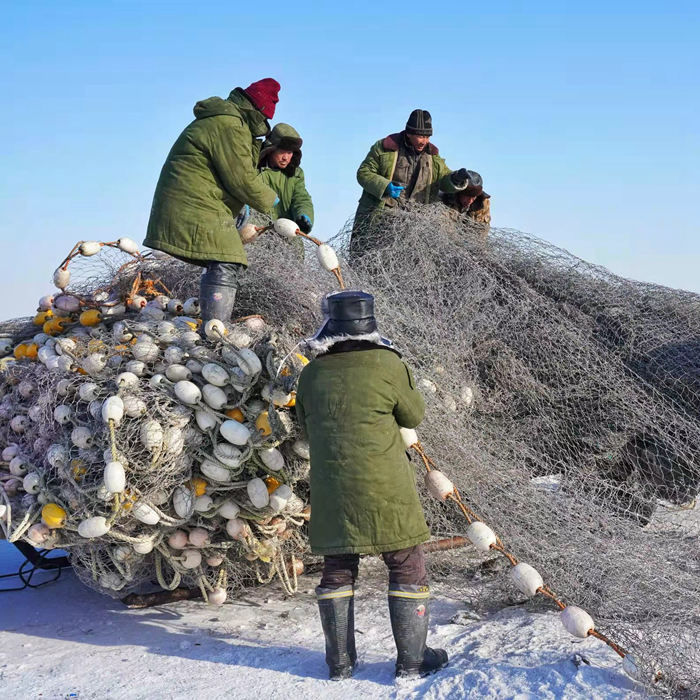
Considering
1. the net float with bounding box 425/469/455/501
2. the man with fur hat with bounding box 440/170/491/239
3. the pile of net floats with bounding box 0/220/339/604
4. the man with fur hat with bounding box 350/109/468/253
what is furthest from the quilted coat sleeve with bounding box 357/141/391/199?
the net float with bounding box 425/469/455/501

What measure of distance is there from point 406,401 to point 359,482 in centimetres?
41

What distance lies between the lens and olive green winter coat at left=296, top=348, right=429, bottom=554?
348cm

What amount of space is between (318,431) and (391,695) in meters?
1.10

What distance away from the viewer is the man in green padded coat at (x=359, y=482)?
3488 millimetres

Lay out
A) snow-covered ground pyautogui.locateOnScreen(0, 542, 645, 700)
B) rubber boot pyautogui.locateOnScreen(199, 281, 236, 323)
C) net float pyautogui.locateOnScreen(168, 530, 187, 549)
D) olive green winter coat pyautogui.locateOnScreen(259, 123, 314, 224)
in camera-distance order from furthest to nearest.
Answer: olive green winter coat pyautogui.locateOnScreen(259, 123, 314, 224)
rubber boot pyautogui.locateOnScreen(199, 281, 236, 323)
net float pyautogui.locateOnScreen(168, 530, 187, 549)
snow-covered ground pyautogui.locateOnScreen(0, 542, 645, 700)

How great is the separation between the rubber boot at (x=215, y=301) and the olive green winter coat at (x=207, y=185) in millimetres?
155

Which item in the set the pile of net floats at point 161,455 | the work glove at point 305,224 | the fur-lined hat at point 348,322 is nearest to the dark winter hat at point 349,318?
the fur-lined hat at point 348,322

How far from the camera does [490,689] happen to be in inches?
130

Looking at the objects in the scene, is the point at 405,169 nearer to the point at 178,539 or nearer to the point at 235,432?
the point at 235,432

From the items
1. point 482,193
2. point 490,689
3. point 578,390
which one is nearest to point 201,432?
point 490,689

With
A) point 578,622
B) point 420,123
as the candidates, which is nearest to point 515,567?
point 578,622

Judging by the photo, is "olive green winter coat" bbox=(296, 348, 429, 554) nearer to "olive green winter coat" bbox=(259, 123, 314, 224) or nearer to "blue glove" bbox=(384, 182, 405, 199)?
"blue glove" bbox=(384, 182, 405, 199)

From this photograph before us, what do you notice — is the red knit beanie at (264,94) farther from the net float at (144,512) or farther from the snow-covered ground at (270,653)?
the snow-covered ground at (270,653)

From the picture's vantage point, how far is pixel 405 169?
22.5 ft
